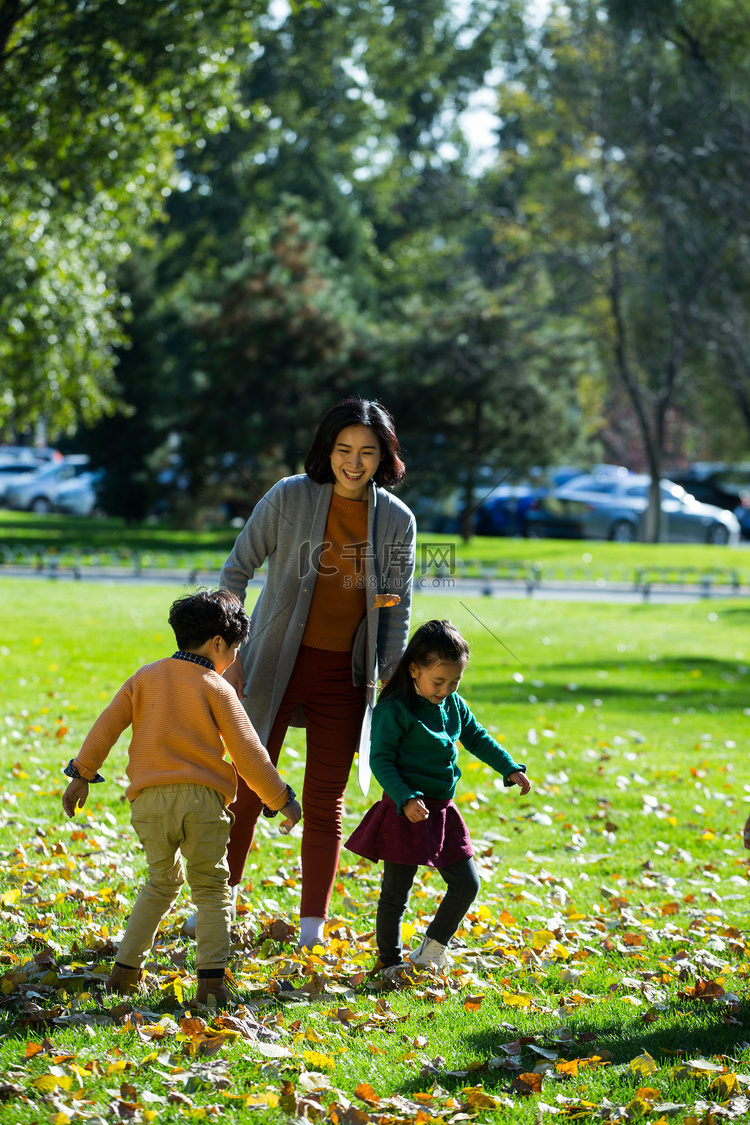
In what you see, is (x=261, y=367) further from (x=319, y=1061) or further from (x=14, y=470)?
(x=319, y=1061)

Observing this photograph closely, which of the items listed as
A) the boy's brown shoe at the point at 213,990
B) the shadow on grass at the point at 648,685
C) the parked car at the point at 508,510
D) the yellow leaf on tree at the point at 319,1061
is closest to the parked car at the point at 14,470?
the parked car at the point at 508,510

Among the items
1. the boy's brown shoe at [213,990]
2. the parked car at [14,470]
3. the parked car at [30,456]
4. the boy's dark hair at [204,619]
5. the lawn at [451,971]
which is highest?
the parked car at [30,456]

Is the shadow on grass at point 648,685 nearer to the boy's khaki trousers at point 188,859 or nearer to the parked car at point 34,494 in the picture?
the boy's khaki trousers at point 188,859

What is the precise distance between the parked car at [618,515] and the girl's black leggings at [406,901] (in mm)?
23907

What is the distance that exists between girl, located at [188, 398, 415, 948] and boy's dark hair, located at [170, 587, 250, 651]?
37 centimetres

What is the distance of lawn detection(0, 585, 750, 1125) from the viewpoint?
3227mm

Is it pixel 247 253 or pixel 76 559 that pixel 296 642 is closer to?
pixel 76 559

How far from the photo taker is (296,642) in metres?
4.18

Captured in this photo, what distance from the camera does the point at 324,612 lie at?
167 inches

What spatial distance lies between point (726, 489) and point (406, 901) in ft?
111

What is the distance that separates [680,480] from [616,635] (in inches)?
892

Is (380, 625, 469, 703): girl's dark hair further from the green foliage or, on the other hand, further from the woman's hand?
the green foliage

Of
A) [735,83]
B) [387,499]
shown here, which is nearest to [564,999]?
[387,499]

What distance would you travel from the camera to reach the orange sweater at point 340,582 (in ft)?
13.9
